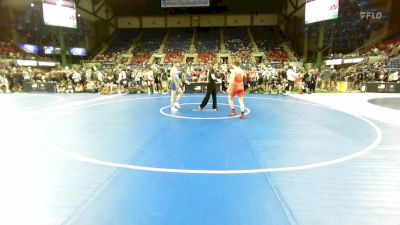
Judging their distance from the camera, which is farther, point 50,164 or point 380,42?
point 380,42

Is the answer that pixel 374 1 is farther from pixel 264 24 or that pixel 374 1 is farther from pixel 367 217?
pixel 367 217

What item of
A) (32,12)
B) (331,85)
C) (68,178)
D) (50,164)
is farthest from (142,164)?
(32,12)

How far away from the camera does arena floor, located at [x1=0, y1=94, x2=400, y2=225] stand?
10.7 feet

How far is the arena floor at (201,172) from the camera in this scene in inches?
128

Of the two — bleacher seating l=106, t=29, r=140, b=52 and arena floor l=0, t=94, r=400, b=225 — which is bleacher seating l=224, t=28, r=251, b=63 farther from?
arena floor l=0, t=94, r=400, b=225

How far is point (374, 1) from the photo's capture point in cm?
3012

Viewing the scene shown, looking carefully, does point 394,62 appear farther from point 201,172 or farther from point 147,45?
point 147,45

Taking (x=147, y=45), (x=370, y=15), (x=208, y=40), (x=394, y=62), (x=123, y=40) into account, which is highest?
(x=370, y=15)

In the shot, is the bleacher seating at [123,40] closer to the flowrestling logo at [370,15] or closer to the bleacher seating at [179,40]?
the bleacher seating at [179,40]

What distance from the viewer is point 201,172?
4.43 m

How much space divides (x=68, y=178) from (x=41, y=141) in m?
2.71

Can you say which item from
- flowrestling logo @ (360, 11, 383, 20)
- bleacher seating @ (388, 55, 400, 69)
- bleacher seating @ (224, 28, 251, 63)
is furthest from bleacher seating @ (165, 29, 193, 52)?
bleacher seating @ (388, 55, 400, 69)

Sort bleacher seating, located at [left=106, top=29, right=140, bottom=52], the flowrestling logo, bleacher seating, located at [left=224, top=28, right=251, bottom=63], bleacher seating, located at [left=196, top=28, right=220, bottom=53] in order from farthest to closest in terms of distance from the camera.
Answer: bleacher seating, located at [left=106, top=29, right=140, bottom=52] → bleacher seating, located at [left=196, top=28, right=220, bottom=53] → bleacher seating, located at [left=224, top=28, right=251, bottom=63] → the flowrestling logo

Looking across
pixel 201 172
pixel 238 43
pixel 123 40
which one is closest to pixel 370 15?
pixel 238 43
